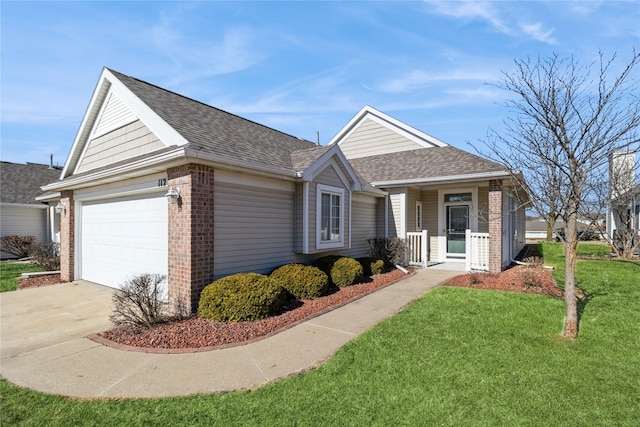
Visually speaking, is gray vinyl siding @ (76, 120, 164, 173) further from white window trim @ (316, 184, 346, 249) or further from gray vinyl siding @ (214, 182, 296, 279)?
white window trim @ (316, 184, 346, 249)

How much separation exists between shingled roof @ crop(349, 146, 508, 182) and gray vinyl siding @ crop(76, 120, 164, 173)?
27.3 ft

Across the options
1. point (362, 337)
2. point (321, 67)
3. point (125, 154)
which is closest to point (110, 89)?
point (125, 154)

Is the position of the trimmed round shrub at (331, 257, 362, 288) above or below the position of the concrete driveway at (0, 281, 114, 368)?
above

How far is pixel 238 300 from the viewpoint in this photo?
19.2ft

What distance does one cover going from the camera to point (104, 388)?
3645 mm

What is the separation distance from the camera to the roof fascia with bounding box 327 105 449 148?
50.2 ft

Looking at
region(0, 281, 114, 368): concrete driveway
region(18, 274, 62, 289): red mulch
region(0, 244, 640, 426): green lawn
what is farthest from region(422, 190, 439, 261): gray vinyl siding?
region(18, 274, 62, 289): red mulch

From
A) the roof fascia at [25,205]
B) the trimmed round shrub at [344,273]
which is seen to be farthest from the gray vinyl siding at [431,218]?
the roof fascia at [25,205]

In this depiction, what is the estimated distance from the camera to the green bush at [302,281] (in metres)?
7.50

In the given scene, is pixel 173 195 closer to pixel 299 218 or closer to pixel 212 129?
Answer: pixel 212 129

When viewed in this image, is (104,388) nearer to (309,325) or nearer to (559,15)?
(309,325)

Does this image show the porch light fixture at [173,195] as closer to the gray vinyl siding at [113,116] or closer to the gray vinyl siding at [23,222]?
the gray vinyl siding at [113,116]

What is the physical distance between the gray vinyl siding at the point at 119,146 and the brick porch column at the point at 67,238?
3.59 ft

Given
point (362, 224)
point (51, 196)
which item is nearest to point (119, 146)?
point (51, 196)
